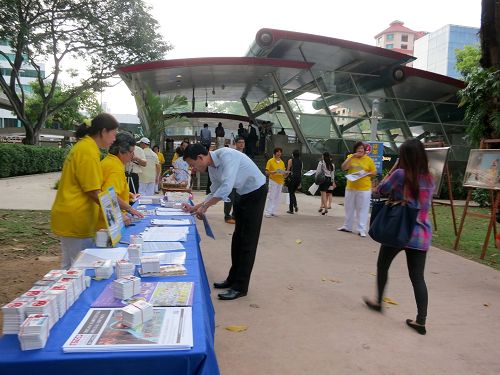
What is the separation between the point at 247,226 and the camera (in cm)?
392

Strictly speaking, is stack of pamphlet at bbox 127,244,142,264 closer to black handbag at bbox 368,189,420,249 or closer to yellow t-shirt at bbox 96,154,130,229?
yellow t-shirt at bbox 96,154,130,229

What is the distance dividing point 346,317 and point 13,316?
115 inches

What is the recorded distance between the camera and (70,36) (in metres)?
18.9

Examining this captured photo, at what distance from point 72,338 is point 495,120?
33.9 feet

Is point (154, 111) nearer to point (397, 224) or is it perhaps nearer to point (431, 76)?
point (431, 76)

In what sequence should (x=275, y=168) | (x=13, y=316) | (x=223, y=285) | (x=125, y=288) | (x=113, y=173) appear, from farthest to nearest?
(x=275, y=168)
(x=223, y=285)
(x=113, y=173)
(x=125, y=288)
(x=13, y=316)

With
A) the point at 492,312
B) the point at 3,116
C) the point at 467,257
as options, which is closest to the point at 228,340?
the point at 492,312

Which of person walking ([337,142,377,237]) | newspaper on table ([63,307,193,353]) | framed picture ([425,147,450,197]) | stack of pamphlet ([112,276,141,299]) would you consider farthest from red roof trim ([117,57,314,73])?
newspaper on table ([63,307,193,353])

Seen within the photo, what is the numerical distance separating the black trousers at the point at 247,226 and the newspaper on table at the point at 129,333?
2.17 meters

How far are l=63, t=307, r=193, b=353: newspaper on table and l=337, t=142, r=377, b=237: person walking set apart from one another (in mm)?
5901

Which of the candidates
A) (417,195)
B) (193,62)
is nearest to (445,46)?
(193,62)

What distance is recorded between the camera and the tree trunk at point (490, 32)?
8484mm

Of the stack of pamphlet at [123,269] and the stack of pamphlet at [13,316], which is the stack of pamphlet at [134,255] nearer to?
the stack of pamphlet at [123,269]

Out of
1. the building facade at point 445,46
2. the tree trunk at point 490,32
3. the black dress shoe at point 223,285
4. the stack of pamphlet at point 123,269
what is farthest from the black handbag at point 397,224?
the building facade at point 445,46
